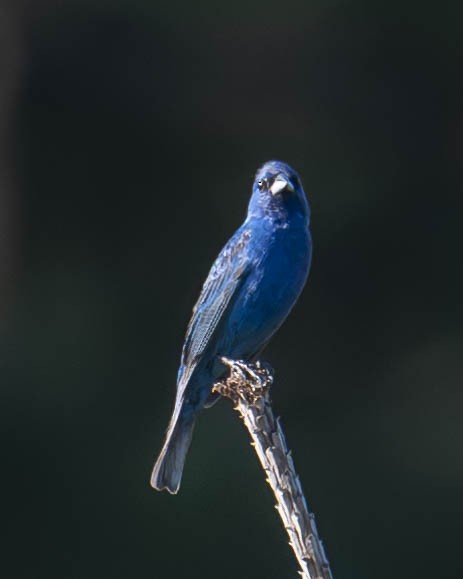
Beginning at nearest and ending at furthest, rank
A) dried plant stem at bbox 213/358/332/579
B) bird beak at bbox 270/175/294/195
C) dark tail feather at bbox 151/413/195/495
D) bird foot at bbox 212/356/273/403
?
dried plant stem at bbox 213/358/332/579 < bird foot at bbox 212/356/273/403 < dark tail feather at bbox 151/413/195/495 < bird beak at bbox 270/175/294/195

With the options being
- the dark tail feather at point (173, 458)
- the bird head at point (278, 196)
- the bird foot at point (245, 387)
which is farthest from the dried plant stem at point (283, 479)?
the bird head at point (278, 196)

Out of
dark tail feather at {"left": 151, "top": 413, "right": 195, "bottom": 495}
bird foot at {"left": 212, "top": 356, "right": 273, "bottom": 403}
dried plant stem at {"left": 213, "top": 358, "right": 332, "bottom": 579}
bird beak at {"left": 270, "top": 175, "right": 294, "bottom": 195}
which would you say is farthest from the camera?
bird beak at {"left": 270, "top": 175, "right": 294, "bottom": 195}

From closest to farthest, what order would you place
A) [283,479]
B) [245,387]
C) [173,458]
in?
[283,479]
[245,387]
[173,458]

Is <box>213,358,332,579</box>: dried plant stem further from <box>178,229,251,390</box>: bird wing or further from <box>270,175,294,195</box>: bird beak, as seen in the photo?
<box>270,175,294,195</box>: bird beak

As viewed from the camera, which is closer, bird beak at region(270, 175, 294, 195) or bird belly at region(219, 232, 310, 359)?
bird belly at region(219, 232, 310, 359)

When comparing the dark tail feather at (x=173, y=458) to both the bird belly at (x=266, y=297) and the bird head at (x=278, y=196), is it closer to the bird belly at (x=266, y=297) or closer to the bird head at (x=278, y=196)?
the bird belly at (x=266, y=297)

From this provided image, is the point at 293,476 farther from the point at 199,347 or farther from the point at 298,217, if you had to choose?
the point at 298,217

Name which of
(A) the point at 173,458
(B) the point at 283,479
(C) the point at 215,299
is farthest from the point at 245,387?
(C) the point at 215,299

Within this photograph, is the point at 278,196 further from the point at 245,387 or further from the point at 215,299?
the point at 245,387

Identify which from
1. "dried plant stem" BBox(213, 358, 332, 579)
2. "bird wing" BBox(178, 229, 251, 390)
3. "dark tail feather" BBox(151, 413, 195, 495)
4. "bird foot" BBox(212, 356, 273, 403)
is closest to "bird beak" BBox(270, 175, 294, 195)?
"bird wing" BBox(178, 229, 251, 390)
